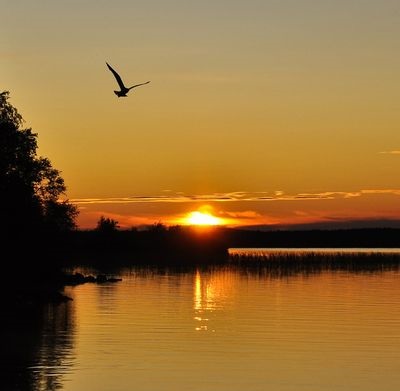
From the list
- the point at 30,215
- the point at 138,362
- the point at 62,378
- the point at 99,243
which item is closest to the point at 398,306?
the point at 30,215

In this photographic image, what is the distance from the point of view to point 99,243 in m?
189

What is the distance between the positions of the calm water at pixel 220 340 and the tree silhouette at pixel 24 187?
6.62m

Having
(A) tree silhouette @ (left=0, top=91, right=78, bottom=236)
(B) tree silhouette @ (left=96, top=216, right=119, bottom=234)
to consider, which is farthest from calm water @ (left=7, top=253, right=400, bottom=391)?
(B) tree silhouette @ (left=96, top=216, right=119, bottom=234)

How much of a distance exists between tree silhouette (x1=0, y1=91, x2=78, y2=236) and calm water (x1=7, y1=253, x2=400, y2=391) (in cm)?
Answer: 662

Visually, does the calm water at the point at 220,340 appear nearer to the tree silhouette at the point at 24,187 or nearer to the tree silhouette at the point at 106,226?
the tree silhouette at the point at 24,187

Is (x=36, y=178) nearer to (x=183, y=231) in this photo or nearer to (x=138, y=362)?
(x=138, y=362)

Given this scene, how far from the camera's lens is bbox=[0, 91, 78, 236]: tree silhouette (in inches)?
2810

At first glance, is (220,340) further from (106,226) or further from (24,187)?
(106,226)

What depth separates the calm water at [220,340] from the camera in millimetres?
38619

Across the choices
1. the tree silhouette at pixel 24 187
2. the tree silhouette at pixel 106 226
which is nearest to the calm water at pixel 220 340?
the tree silhouette at pixel 24 187

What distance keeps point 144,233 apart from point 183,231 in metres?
7.42

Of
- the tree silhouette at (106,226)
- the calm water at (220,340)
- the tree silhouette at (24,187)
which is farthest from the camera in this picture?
the tree silhouette at (106,226)

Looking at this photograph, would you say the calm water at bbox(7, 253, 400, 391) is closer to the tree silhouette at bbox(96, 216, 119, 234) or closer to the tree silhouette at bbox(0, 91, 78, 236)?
the tree silhouette at bbox(0, 91, 78, 236)

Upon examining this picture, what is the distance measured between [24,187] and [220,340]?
1154 inches
